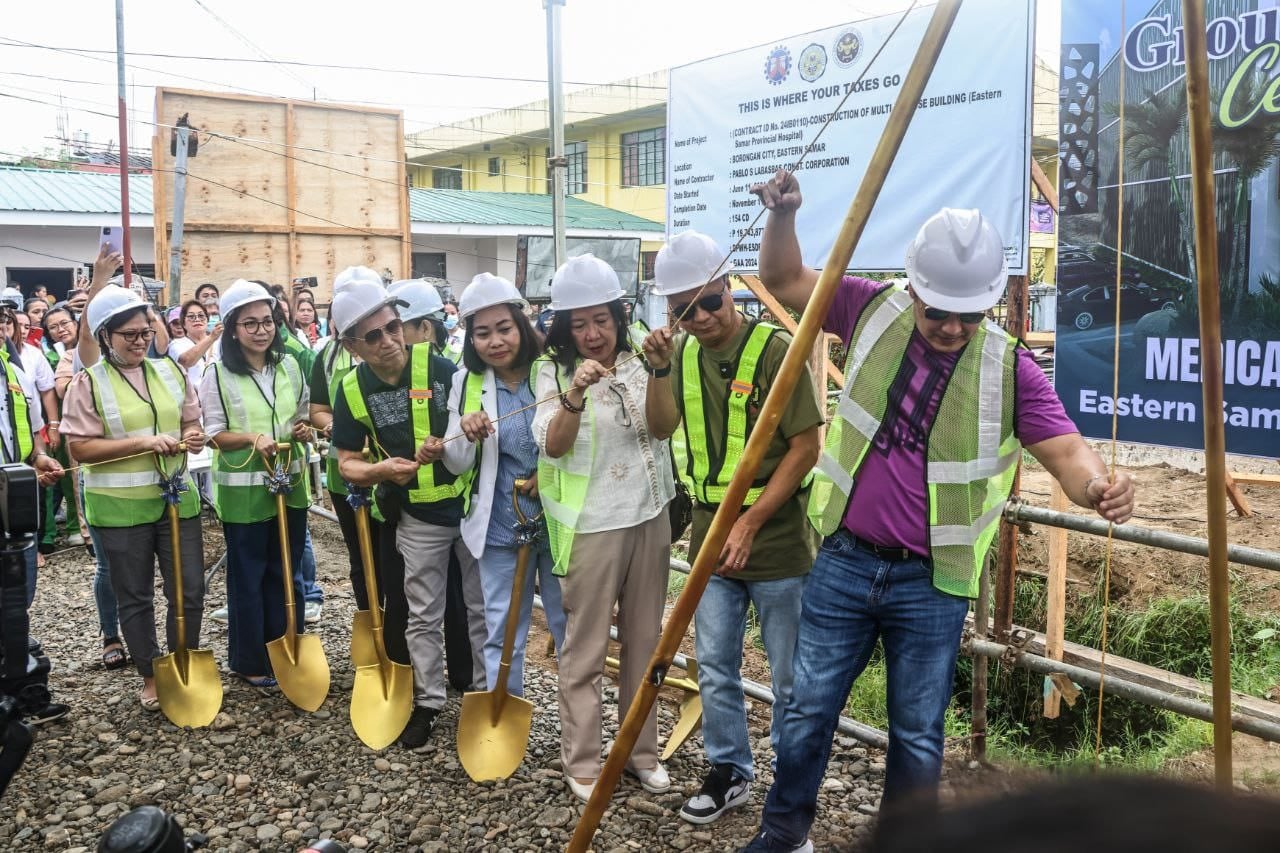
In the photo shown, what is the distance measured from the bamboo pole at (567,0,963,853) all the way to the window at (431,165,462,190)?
3324 centimetres

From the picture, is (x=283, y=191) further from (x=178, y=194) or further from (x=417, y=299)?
(x=417, y=299)

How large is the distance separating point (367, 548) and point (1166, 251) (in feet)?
11.9

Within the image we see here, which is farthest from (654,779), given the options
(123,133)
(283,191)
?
(123,133)

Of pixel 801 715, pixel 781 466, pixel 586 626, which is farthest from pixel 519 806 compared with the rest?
pixel 781 466

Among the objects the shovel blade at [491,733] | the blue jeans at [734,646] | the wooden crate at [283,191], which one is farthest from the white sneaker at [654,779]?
the wooden crate at [283,191]

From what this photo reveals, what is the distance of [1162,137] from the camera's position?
389 cm

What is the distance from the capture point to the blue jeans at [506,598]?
4.39m

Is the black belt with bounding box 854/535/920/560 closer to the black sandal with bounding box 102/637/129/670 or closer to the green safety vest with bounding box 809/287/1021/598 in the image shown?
the green safety vest with bounding box 809/287/1021/598

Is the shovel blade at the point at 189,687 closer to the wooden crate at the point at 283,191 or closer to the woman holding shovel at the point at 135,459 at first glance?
the woman holding shovel at the point at 135,459

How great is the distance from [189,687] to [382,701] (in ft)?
3.17

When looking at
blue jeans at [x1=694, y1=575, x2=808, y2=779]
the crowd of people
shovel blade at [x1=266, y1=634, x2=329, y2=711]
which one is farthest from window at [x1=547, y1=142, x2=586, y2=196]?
blue jeans at [x1=694, y1=575, x2=808, y2=779]

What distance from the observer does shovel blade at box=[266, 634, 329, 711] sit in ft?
16.6

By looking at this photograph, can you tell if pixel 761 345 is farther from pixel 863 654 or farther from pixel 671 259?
pixel 863 654

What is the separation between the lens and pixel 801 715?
3197 mm
